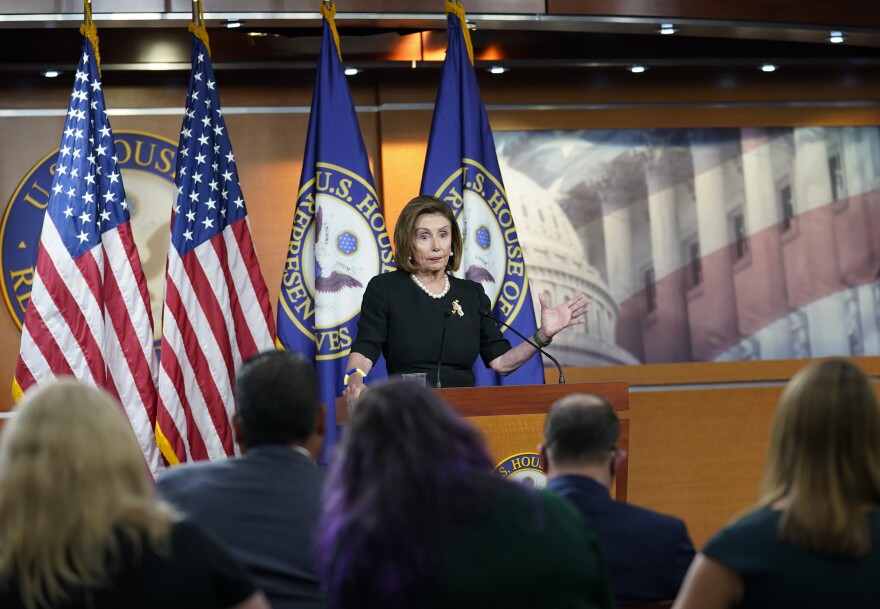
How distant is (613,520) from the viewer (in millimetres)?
2482

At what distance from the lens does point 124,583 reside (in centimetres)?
175

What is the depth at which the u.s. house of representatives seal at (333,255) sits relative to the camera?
532cm

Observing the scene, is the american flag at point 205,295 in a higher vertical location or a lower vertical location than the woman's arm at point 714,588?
higher

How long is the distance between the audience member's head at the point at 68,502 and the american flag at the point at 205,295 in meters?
3.37

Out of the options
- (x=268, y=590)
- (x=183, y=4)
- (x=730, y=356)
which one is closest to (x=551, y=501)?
(x=268, y=590)

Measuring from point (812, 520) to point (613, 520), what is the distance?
0.67m

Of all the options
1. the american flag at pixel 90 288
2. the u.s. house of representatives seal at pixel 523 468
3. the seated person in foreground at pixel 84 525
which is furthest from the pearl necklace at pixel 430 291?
the seated person in foreground at pixel 84 525

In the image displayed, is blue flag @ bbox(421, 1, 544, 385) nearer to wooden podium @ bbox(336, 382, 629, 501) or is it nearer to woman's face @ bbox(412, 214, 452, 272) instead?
woman's face @ bbox(412, 214, 452, 272)

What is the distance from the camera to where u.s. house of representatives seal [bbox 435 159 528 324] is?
5.46 metres

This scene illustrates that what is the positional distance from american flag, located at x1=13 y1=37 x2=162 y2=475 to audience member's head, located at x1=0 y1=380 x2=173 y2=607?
333 centimetres

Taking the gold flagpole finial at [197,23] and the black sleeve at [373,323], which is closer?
the black sleeve at [373,323]

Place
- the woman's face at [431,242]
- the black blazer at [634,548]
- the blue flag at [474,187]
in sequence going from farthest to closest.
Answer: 1. the blue flag at [474,187]
2. the woman's face at [431,242]
3. the black blazer at [634,548]

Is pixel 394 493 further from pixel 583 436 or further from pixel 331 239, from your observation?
pixel 331 239

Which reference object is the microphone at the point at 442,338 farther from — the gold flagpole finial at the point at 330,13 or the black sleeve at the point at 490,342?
the gold flagpole finial at the point at 330,13
